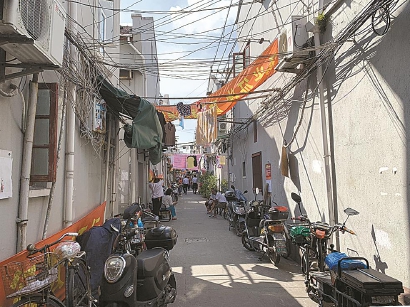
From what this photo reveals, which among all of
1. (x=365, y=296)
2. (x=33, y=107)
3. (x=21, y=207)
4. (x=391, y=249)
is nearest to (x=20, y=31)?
(x=33, y=107)

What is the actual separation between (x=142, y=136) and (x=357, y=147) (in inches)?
176

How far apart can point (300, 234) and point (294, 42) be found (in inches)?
136

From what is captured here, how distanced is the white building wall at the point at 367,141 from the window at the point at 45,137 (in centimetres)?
424

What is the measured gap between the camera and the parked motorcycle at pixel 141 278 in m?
3.39

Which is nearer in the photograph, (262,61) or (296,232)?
(296,232)

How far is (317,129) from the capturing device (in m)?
6.09

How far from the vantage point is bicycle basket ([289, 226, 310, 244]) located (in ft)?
17.5

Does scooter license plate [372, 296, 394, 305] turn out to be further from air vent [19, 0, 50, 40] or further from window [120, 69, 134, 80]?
window [120, 69, 134, 80]

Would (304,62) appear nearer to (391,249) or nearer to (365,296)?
(391,249)

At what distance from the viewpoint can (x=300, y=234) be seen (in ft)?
17.6

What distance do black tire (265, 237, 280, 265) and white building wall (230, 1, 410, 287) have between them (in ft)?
3.31

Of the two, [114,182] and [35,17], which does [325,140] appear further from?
[114,182]

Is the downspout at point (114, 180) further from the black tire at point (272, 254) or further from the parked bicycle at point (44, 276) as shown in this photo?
the parked bicycle at point (44, 276)

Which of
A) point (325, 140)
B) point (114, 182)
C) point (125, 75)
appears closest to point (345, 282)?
point (325, 140)
